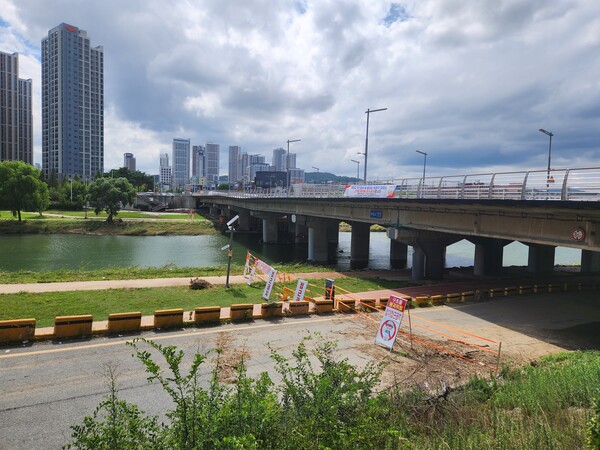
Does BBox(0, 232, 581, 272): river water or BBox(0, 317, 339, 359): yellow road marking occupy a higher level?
BBox(0, 317, 339, 359): yellow road marking

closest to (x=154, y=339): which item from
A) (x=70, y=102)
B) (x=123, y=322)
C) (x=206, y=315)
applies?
(x=123, y=322)

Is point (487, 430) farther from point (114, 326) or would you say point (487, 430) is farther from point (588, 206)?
point (588, 206)

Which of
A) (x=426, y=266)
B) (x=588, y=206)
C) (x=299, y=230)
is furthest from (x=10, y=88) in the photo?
(x=588, y=206)

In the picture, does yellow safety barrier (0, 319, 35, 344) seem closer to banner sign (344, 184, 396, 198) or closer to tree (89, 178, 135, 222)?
banner sign (344, 184, 396, 198)

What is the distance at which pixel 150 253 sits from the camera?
5088cm

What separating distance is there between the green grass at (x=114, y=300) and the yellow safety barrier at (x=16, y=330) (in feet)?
5.32

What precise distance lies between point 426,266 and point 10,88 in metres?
219

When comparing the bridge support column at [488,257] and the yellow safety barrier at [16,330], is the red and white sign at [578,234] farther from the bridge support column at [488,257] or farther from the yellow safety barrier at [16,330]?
the yellow safety barrier at [16,330]

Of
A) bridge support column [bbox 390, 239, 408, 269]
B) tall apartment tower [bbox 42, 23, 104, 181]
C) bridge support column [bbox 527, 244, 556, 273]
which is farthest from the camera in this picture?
tall apartment tower [bbox 42, 23, 104, 181]

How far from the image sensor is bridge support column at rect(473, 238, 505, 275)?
122 feet

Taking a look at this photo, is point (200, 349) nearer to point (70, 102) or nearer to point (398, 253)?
point (398, 253)

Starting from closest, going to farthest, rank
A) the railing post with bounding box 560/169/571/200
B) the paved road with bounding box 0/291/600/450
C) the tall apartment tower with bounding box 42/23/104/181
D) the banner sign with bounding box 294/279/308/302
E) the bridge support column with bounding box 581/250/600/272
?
the paved road with bounding box 0/291/600/450 < the railing post with bounding box 560/169/571/200 < the banner sign with bounding box 294/279/308/302 < the bridge support column with bounding box 581/250/600/272 < the tall apartment tower with bounding box 42/23/104/181

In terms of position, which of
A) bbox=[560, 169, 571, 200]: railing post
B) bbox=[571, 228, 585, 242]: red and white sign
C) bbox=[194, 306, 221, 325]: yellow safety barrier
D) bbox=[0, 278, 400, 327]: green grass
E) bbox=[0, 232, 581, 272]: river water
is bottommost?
bbox=[0, 232, 581, 272]: river water

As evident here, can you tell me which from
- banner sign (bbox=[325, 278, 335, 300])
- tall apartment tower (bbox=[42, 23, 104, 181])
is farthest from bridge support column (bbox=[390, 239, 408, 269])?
tall apartment tower (bbox=[42, 23, 104, 181])
